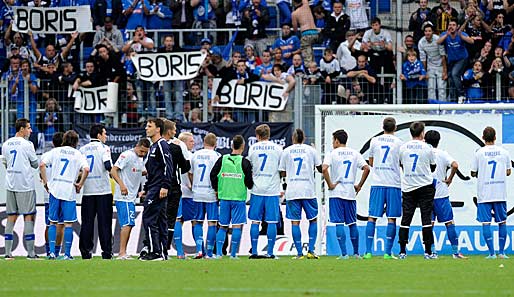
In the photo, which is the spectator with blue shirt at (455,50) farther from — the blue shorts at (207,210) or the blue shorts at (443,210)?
the blue shorts at (207,210)

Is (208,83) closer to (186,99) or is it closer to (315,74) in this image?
(186,99)

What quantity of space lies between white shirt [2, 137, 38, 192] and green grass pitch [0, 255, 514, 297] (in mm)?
3082

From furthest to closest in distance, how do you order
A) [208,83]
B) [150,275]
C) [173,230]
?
[208,83]
[173,230]
[150,275]

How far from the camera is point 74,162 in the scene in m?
19.4

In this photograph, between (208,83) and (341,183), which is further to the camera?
(208,83)

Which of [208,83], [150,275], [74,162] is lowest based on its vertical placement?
A: [150,275]

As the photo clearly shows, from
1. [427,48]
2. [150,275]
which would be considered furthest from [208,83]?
[150,275]

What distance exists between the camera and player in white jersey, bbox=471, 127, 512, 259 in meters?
19.3

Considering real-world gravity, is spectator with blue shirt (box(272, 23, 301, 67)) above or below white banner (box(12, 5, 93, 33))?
below

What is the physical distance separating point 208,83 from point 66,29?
382 cm

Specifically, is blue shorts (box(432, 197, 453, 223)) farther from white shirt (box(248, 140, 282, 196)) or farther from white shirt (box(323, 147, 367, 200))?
white shirt (box(248, 140, 282, 196))

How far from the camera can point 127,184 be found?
19.0 metres

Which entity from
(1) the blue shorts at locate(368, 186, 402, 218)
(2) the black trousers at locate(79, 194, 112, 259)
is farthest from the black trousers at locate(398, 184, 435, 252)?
(2) the black trousers at locate(79, 194, 112, 259)

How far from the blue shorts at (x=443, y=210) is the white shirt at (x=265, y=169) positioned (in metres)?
2.77
